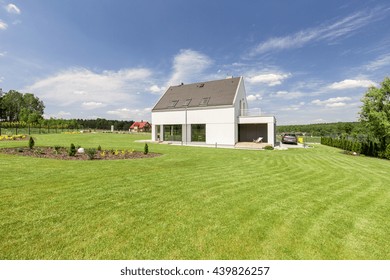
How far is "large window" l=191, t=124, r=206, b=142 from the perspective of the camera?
1125 inches

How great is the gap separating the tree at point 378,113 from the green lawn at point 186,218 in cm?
1583

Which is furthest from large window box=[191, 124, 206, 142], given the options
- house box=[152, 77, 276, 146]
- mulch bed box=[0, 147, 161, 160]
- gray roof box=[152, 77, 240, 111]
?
mulch bed box=[0, 147, 161, 160]

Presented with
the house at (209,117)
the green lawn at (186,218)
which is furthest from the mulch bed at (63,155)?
the house at (209,117)

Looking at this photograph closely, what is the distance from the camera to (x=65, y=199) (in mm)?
5410

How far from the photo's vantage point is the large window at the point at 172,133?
30256 mm

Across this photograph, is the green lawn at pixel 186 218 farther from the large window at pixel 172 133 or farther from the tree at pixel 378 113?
the large window at pixel 172 133

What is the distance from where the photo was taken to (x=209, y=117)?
2764 cm

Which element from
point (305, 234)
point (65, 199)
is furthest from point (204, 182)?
point (65, 199)

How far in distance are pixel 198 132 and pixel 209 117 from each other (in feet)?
9.34

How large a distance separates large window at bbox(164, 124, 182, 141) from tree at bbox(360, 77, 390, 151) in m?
22.3

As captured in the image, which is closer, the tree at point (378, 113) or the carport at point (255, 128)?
the tree at point (378, 113)

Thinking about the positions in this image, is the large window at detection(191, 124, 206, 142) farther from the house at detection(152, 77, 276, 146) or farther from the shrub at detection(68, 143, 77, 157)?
the shrub at detection(68, 143, 77, 157)
